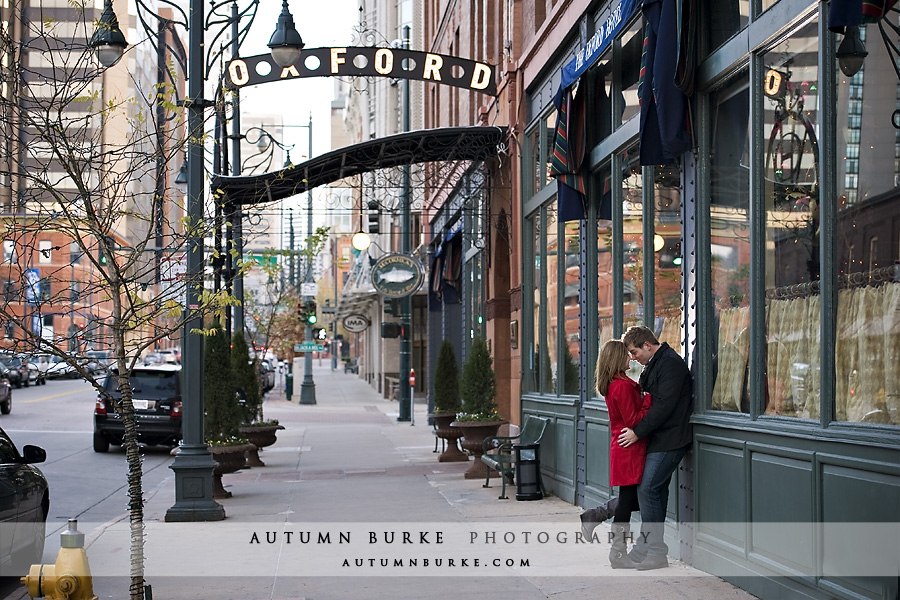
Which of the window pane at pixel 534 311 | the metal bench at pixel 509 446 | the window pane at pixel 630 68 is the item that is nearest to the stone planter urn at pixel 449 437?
the window pane at pixel 534 311

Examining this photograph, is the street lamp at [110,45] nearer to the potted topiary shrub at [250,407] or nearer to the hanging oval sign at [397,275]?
the potted topiary shrub at [250,407]

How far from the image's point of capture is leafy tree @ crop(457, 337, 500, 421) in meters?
A: 16.7

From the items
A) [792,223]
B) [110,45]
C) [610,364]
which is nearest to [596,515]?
[610,364]

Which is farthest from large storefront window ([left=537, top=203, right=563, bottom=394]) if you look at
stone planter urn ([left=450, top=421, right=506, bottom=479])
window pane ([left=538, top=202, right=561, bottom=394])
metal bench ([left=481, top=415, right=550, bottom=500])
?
stone planter urn ([left=450, top=421, right=506, bottom=479])

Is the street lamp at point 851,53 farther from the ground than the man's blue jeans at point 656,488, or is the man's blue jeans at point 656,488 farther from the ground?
the street lamp at point 851,53

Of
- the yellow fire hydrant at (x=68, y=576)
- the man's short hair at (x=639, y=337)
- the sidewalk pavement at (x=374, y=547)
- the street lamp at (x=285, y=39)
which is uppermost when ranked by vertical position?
the street lamp at (x=285, y=39)

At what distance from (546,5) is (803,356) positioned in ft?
31.1

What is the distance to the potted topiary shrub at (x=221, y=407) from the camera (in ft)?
49.8

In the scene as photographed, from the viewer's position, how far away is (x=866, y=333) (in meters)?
6.56

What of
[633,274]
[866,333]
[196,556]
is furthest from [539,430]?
[866,333]

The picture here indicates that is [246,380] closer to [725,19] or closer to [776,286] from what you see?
[725,19]

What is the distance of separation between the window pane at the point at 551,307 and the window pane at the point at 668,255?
385 centimetres

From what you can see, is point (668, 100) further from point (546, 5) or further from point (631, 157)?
point (546, 5)

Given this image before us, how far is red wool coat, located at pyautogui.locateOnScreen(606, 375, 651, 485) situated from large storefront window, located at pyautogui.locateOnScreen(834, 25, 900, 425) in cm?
214
